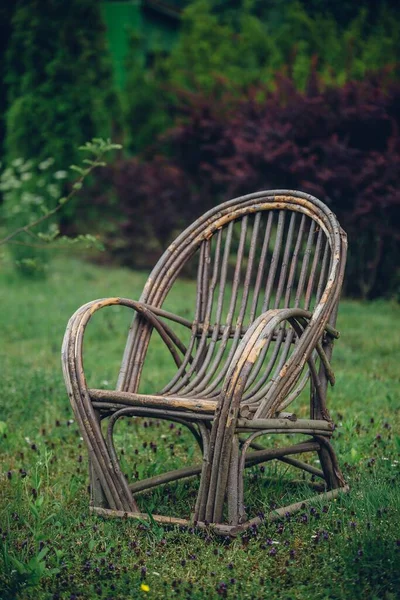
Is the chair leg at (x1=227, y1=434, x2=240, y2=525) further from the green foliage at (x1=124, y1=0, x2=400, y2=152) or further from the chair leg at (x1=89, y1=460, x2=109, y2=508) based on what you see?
the green foliage at (x1=124, y1=0, x2=400, y2=152)

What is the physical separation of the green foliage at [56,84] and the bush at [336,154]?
2018 millimetres

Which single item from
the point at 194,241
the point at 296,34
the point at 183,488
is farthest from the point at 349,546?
the point at 296,34

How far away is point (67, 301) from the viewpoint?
23.5 ft

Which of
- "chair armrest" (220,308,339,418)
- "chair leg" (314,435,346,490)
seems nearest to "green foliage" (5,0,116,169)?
"chair leg" (314,435,346,490)

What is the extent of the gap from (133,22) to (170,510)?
14.7 metres

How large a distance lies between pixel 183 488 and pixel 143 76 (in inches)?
386

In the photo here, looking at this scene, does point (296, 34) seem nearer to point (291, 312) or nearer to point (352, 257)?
point (352, 257)

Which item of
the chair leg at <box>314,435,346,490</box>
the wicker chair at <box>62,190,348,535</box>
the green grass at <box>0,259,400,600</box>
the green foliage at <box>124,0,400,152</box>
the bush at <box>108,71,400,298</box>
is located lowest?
the green grass at <box>0,259,400,600</box>

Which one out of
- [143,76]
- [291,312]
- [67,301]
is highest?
[143,76]

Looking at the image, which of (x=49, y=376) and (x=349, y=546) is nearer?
(x=349, y=546)

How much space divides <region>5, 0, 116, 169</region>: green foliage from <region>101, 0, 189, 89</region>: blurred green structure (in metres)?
5.73

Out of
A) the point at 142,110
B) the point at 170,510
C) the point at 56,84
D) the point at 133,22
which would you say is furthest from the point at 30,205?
the point at 133,22

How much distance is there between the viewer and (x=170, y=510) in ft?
9.53

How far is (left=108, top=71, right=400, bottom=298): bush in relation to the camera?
275 inches
